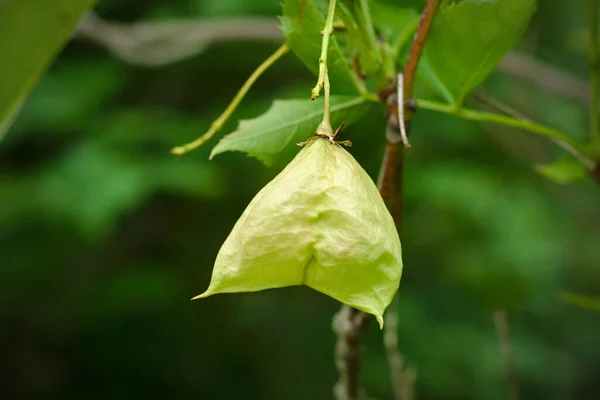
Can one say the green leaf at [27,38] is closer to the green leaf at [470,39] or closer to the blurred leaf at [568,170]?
the green leaf at [470,39]

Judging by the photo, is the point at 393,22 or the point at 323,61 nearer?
the point at 323,61

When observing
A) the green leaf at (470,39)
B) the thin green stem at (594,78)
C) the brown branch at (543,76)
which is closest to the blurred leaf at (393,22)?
the green leaf at (470,39)

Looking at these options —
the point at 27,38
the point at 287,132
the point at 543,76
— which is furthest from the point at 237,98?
the point at 543,76

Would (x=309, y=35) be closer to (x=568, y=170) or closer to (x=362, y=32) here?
(x=362, y=32)

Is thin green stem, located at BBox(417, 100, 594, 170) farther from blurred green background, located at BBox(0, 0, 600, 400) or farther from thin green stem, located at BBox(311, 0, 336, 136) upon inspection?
blurred green background, located at BBox(0, 0, 600, 400)

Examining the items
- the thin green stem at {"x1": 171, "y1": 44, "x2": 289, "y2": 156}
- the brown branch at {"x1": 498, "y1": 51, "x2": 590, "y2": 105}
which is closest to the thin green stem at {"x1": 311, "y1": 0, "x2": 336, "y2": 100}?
the thin green stem at {"x1": 171, "y1": 44, "x2": 289, "y2": 156}

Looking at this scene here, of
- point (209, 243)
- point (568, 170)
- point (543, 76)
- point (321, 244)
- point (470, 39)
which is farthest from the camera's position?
point (209, 243)

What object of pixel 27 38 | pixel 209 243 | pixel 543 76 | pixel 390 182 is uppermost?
pixel 27 38

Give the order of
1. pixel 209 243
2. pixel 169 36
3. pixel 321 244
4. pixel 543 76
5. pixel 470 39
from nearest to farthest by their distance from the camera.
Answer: pixel 321 244 → pixel 470 39 → pixel 543 76 → pixel 169 36 → pixel 209 243
